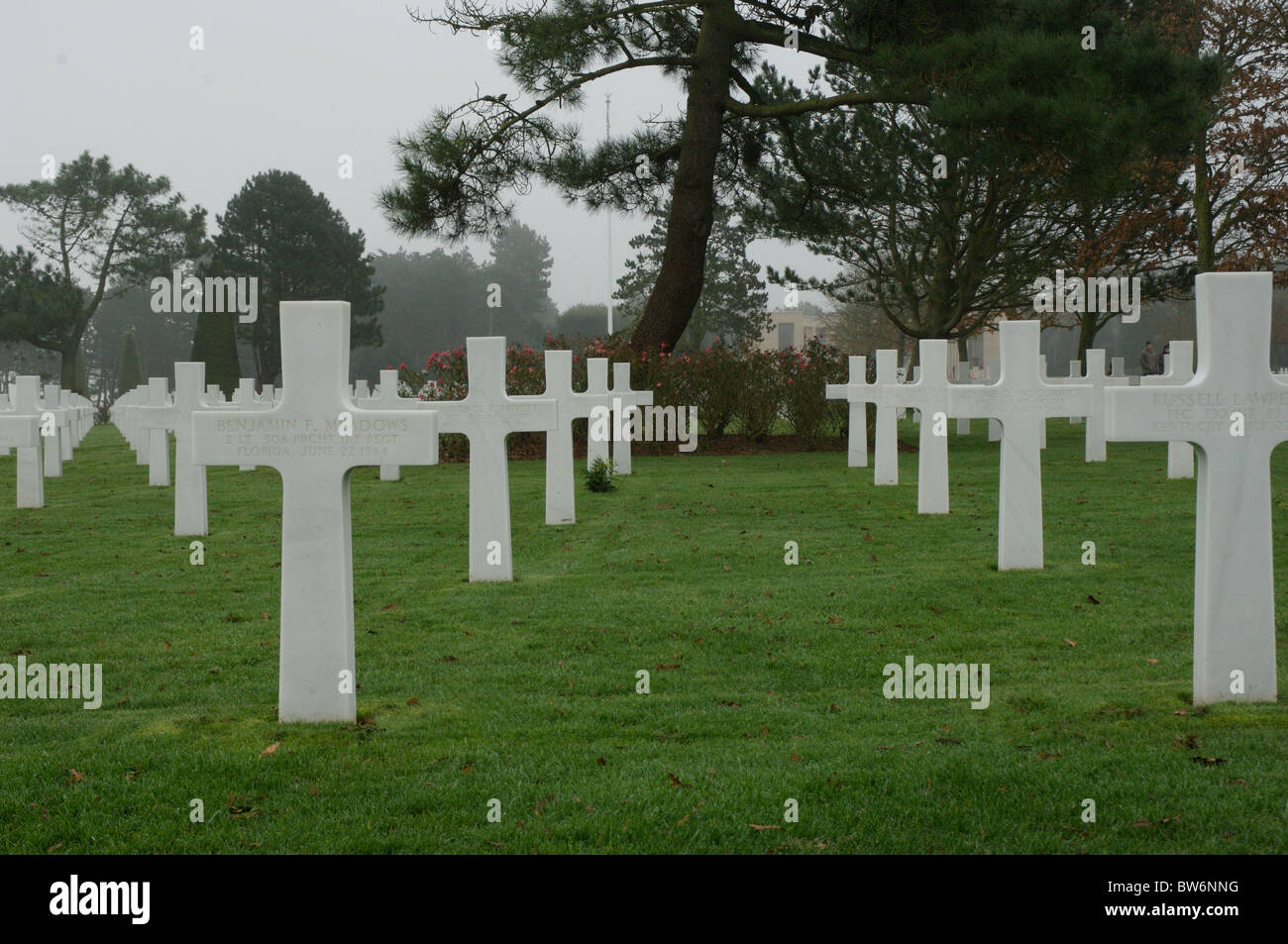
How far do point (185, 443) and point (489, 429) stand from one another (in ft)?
12.4

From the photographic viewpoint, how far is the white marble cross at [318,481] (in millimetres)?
4684

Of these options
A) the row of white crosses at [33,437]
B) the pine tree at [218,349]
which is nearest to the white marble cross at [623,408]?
the row of white crosses at [33,437]

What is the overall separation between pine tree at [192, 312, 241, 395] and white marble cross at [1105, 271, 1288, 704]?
4014 cm

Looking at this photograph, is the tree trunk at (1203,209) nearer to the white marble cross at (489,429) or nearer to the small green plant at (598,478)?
the small green plant at (598,478)

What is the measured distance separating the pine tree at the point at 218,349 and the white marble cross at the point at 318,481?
128 feet

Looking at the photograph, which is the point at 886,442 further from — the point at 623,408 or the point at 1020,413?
the point at 1020,413

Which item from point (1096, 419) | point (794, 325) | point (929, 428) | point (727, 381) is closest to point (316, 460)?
point (929, 428)

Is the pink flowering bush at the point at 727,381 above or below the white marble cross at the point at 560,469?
above

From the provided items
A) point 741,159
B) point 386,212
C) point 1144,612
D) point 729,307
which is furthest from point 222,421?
point 729,307

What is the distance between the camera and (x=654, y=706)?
4953 mm

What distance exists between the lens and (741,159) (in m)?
22.2

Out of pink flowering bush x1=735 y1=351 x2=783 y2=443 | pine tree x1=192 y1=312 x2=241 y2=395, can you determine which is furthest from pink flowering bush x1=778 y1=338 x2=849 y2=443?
pine tree x1=192 y1=312 x2=241 y2=395

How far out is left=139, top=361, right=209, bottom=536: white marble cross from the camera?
33.3ft
